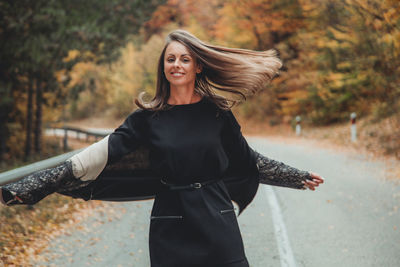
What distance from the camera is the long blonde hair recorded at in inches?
108

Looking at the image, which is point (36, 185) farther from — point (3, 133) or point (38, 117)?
point (38, 117)

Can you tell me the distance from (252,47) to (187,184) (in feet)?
94.3

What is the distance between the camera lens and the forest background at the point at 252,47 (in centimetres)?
1341

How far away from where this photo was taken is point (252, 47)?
30.3 m

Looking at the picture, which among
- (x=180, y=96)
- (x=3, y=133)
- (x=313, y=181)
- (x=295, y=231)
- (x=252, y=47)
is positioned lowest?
(x=3, y=133)

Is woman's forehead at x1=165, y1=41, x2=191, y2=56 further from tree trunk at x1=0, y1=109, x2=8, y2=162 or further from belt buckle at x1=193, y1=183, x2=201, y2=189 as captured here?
tree trunk at x1=0, y1=109, x2=8, y2=162

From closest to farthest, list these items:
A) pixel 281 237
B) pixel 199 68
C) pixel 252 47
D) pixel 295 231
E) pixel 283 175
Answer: pixel 199 68 → pixel 283 175 → pixel 281 237 → pixel 295 231 → pixel 252 47

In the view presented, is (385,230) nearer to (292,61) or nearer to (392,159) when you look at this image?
(392,159)

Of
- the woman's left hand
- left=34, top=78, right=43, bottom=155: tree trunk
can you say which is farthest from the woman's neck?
left=34, top=78, right=43, bottom=155: tree trunk

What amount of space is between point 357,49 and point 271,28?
12.5m

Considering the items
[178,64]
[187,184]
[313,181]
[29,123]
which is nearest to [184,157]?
[187,184]

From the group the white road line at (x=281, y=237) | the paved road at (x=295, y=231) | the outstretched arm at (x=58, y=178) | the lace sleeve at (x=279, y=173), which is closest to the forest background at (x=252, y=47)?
the outstretched arm at (x=58, y=178)

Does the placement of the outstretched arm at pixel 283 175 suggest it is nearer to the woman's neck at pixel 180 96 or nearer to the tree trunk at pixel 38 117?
the woman's neck at pixel 180 96

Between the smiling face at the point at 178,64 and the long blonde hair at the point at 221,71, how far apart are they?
0.03 meters
